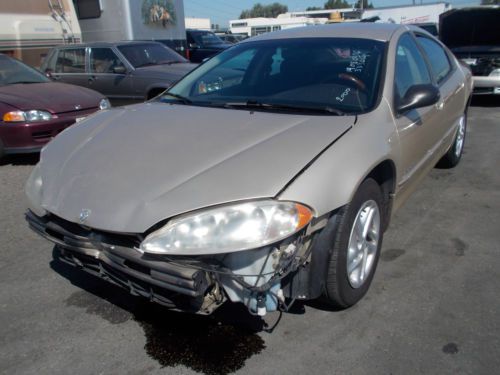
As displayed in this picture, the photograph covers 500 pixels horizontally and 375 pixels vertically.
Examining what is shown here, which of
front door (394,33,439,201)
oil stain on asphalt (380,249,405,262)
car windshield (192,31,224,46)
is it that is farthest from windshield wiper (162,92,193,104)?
car windshield (192,31,224,46)

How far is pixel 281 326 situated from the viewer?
8.35 ft

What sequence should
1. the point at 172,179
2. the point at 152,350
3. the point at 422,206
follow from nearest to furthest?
1. the point at 172,179
2. the point at 152,350
3. the point at 422,206

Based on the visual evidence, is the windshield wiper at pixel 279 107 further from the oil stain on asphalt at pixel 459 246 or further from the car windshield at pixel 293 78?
the oil stain on asphalt at pixel 459 246

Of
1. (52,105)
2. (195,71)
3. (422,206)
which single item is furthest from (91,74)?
(422,206)

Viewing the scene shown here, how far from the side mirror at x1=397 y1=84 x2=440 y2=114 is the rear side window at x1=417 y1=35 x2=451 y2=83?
1112 mm

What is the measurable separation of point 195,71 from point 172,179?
187cm

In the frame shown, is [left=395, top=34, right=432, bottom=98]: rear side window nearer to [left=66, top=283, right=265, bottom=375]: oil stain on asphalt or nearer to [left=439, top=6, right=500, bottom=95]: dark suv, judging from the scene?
[left=66, top=283, right=265, bottom=375]: oil stain on asphalt

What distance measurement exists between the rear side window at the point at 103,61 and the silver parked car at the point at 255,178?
526cm

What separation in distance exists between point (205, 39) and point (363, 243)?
53.3 ft

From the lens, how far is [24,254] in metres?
3.46

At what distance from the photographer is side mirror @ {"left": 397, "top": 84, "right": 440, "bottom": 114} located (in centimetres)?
291

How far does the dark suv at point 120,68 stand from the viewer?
25.7 feet

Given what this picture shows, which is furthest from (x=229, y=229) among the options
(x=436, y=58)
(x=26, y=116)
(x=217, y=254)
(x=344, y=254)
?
(x=26, y=116)

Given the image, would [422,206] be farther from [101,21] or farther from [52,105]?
[101,21]
